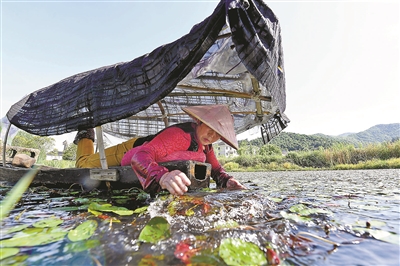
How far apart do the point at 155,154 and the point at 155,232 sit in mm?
1312

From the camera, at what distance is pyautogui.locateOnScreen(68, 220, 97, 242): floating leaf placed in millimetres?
1261

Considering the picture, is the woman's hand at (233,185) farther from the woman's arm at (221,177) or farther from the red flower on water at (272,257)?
the red flower on water at (272,257)

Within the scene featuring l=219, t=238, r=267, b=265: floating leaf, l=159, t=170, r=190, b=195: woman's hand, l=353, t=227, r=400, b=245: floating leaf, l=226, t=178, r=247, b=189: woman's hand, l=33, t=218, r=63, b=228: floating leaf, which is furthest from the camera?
l=226, t=178, r=247, b=189: woman's hand

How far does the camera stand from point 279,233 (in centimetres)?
140

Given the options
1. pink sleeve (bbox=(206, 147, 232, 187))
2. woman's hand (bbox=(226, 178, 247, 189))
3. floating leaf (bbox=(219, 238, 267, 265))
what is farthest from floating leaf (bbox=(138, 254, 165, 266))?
pink sleeve (bbox=(206, 147, 232, 187))

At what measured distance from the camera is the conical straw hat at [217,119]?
8.13ft

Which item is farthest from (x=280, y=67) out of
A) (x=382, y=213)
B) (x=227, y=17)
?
(x=382, y=213)

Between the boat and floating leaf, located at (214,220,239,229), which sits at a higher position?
the boat

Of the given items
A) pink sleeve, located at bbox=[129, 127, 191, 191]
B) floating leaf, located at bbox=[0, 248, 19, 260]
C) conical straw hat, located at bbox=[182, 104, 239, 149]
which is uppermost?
conical straw hat, located at bbox=[182, 104, 239, 149]

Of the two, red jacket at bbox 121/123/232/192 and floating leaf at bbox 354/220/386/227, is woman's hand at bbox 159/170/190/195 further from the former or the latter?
floating leaf at bbox 354/220/386/227

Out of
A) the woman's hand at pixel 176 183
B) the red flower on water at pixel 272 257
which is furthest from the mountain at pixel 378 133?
the red flower on water at pixel 272 257

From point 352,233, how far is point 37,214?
2519 mm

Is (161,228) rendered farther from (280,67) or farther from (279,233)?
(280,67)

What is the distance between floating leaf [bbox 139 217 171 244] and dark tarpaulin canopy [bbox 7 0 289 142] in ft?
3.97
